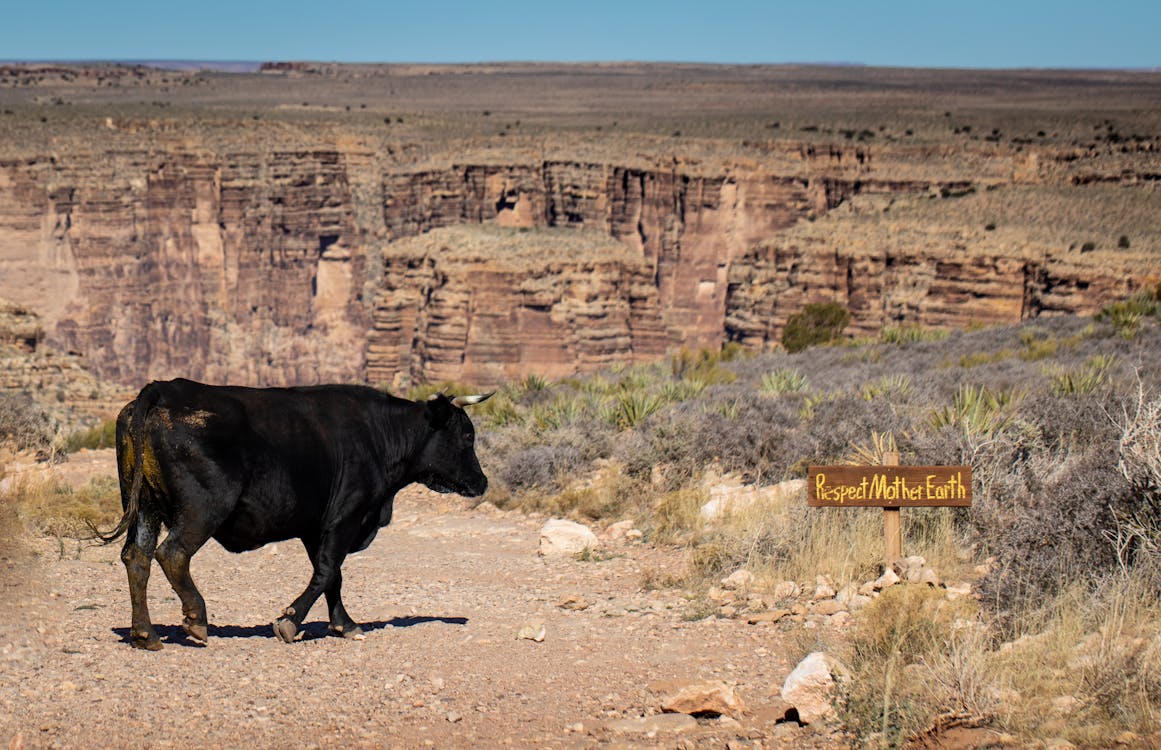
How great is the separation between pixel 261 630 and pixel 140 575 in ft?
3.19

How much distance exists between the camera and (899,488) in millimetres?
9086

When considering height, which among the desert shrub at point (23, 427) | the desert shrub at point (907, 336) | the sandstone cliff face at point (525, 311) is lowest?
the sandstone cliff face at point (525, 311)

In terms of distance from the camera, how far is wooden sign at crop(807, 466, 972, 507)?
9.06 metres

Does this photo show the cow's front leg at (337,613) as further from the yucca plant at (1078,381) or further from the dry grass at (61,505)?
the yucca plant at (1078,381)

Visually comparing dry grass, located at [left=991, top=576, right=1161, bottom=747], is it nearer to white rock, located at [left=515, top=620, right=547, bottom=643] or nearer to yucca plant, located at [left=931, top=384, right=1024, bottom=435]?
white rock, located at [left=515, top=620, right=547, bottom=643]

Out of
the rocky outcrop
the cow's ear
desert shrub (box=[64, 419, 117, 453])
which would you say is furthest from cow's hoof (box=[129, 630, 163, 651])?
the rocky outcrop

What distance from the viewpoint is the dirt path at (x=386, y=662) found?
6766 millimetres

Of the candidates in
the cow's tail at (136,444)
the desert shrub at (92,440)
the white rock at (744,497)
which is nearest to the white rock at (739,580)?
the white rock at (744,497)

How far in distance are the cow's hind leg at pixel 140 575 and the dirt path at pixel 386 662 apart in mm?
104

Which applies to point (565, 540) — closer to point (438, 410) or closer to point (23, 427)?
point (438, 410)

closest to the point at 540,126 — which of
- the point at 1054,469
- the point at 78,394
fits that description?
the point at 78,394

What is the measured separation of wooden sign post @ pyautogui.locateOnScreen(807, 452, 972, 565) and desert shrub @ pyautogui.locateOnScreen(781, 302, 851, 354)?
32.4m

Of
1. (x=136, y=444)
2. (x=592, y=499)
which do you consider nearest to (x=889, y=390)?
(x=592, y=499)

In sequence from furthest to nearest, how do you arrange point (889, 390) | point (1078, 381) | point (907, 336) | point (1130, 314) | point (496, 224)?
1. point (496, 224)
2. point (907, 336)
3. point (1130, 314)
4. point (889, 390)
5. point (1078, 381)
